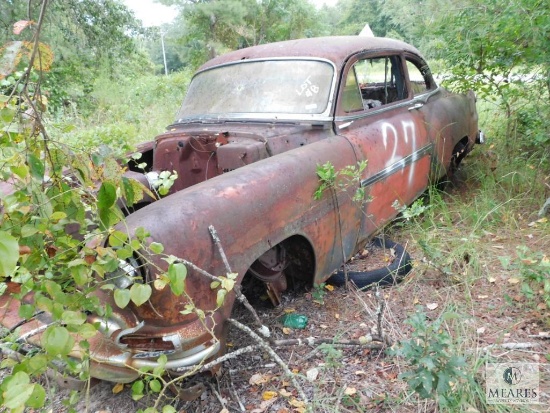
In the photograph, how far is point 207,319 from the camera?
6.09ft

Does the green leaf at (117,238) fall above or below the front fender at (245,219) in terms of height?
above

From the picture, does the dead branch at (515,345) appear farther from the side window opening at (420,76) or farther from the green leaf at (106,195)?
the side window opening at (420,76)

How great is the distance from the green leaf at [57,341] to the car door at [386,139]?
2.10 metres

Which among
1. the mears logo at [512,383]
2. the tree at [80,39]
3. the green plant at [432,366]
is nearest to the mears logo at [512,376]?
the mears logo at [512,383]

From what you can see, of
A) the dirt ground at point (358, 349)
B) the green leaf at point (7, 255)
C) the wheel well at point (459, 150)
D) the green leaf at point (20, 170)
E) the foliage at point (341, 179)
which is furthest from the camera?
the wheel well at point (459, 150)

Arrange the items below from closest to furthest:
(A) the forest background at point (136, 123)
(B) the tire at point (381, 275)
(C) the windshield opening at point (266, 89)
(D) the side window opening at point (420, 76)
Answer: (A) the forest background at point (136, 123), (B) the tire at point (381, 275), (C) the windshield opening at point (266, 89), (D) the side window opening at point (420, 76)

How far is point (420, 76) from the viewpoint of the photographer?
4.64m

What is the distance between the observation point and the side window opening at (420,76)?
4.39 metres

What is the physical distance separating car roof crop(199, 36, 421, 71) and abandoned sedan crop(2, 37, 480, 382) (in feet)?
0.05

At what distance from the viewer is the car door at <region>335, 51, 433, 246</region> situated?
302 cm

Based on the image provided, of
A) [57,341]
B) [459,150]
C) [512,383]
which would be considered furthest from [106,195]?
[459,150]

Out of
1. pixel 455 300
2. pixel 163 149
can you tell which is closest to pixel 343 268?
pixel 455 300

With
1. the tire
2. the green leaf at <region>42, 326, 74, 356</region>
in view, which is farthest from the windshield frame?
the green leaf at <region>42, 326, 74, 356</region>

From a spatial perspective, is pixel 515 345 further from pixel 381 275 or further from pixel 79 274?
pixel 79 274
